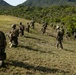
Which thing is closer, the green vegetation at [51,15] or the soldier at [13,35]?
the soldier at [13,35]

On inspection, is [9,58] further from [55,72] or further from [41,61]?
[55,72]

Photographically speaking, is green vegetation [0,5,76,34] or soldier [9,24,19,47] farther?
green vegetation [0,5,76,34]

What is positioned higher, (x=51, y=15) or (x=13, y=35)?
(x=13, y=35)

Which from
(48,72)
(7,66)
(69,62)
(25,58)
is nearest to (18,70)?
(7,66)

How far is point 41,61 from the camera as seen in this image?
1934 centimetres

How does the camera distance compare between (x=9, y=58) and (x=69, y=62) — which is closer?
(x=9, y=58)

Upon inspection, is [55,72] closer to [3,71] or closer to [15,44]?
[3,71]

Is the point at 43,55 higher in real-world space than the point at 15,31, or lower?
lower

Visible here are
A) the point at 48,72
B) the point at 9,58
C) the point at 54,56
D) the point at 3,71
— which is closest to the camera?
the point at 3,71

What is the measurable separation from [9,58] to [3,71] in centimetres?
295

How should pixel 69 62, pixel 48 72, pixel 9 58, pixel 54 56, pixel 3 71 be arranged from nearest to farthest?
pixel 3 71 → pixel 48 72 → pixel 9 58 → pixel 69 62 → pixel 54 56

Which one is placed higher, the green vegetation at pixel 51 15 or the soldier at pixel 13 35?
the soldier at pixel 13 35

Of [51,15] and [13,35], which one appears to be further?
[51,15]

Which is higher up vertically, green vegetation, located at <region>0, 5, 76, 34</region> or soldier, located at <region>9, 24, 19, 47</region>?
soldier, located at <region>9, 24, 19, 47</region>
